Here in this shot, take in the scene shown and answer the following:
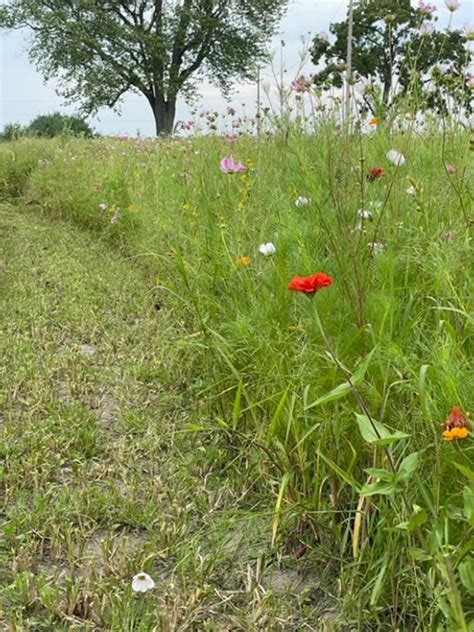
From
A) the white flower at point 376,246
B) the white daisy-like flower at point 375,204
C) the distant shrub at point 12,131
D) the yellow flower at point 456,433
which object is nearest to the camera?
the yellow flower at point 456,433

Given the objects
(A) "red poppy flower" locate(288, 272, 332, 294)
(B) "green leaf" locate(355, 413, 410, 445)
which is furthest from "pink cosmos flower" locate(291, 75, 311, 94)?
(B) "green leaf" locate(355, 413, 410, 445)

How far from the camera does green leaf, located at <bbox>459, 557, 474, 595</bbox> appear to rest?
836mm

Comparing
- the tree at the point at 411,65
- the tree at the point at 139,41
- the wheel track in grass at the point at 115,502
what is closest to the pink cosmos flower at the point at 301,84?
the tree at the point at 411,65

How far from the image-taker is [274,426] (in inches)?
52.2

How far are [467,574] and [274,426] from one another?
1.80 feet

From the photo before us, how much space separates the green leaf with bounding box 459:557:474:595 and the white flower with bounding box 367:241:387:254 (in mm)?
748

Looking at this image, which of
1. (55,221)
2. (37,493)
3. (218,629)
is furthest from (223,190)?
(55,221)

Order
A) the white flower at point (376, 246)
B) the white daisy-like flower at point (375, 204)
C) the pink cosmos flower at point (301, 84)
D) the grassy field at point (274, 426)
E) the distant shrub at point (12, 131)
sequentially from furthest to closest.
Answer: the distant shrub at point (12, 131) → the pink cosmos flower at point (301, 84) → the white daisy-like flower at point (375, 204) → the white flower at point (376, 246) → the grassy field at point (274, 426)

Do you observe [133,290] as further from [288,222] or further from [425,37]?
[425,37]

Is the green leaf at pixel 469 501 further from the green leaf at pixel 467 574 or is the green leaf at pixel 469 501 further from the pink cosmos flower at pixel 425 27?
the pink cosmos flower at pixel 425 27

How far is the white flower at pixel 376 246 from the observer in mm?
1423

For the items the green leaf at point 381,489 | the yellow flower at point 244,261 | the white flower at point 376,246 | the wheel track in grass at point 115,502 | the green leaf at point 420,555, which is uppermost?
the white flower at point 376,246

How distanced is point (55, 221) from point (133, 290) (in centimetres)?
246

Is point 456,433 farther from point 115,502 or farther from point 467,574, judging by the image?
point 115,502
